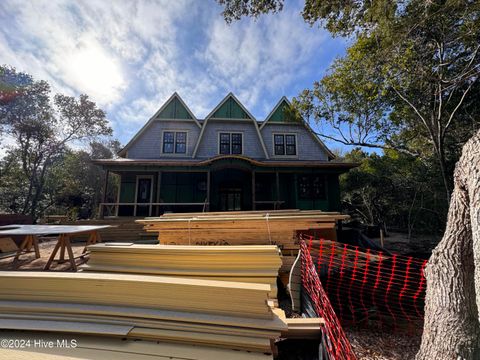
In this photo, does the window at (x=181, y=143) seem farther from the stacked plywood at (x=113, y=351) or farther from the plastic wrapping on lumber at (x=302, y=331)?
the plastic wrapping on lumber at (x=302, y=331)

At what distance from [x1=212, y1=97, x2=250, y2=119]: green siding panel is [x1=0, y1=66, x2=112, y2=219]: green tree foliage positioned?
50.2ft

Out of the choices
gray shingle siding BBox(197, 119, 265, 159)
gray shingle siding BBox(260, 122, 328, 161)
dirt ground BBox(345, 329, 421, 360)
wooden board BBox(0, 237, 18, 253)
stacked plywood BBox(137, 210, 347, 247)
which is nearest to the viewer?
dirt ground BBox(345, 329, 421, 360)

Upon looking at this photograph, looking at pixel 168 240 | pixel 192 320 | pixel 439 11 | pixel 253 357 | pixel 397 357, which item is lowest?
pixel 397 357

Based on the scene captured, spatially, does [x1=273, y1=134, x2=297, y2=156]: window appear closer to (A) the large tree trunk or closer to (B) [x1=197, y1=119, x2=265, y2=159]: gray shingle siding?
(B) [x1=197, y1=119, x2=265, y2=159]: gray shingle siding

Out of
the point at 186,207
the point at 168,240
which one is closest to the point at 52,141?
the point at 186,207

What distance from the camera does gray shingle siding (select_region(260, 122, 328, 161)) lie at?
14266 millimetres

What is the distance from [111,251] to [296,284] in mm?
3550

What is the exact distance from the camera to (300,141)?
1451 centimetres

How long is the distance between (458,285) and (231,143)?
12.9 m

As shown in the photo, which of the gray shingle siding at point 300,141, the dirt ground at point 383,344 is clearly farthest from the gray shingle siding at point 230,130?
the dirt ground at point 383,344

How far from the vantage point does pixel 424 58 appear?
8.38 m

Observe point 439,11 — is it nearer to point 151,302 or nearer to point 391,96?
point 391,96

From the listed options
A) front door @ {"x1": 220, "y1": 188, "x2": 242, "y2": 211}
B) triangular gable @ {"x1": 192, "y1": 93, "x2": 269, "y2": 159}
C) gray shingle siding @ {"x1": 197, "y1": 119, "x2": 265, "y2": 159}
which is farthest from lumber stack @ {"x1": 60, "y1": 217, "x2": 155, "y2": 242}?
triangular gable @ {"x1": 192, "y1": 93, "x2": 269, "y2": 159}

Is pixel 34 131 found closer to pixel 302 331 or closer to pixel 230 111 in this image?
pixel 230 111
